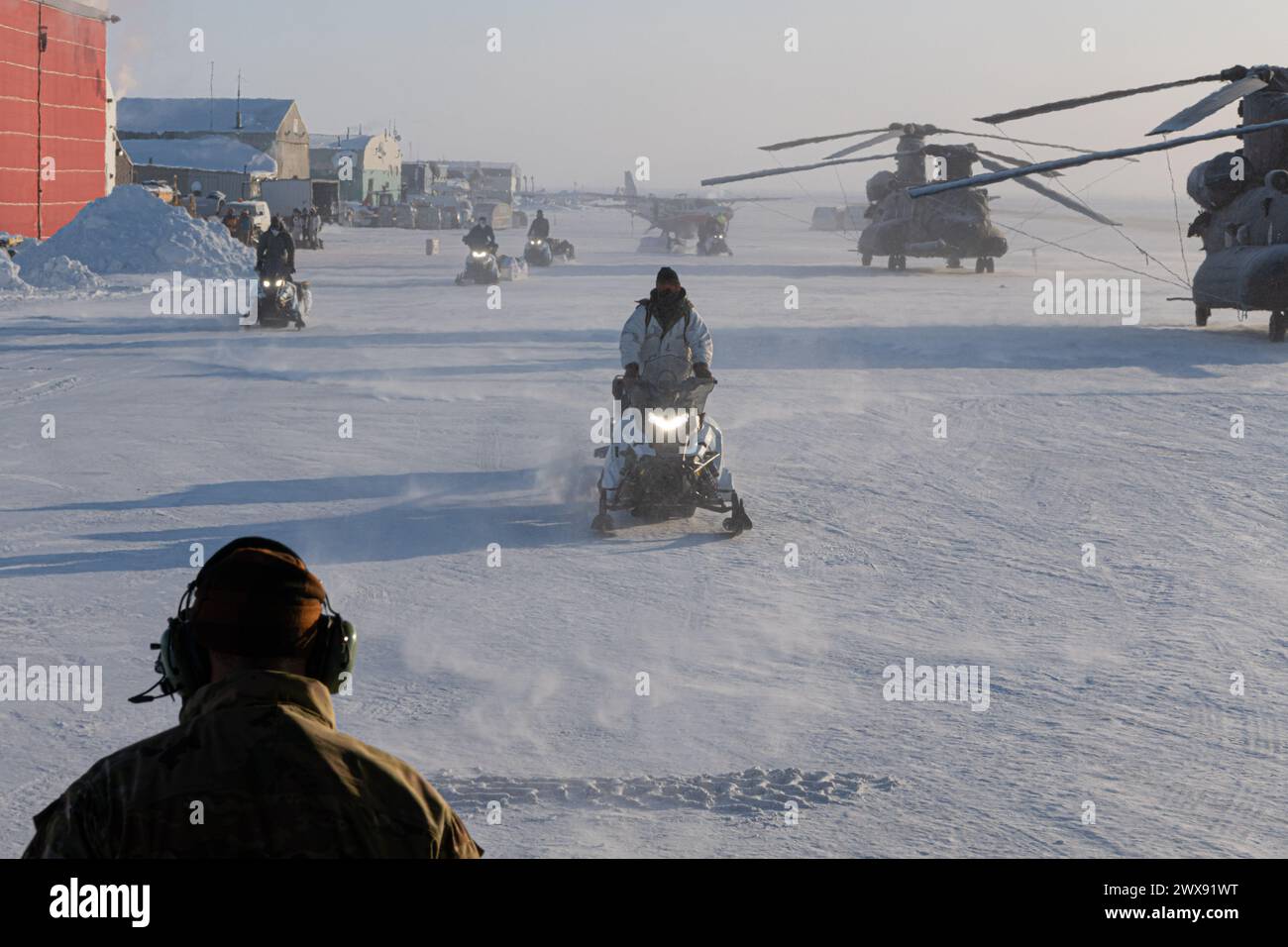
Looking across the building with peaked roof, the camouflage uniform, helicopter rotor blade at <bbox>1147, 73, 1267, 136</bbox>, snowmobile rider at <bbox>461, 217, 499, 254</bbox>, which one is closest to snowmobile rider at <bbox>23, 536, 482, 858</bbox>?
the camouflage uniform

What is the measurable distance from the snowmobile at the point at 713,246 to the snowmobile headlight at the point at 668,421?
50282 mm

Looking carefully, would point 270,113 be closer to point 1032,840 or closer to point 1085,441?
point 1085,441

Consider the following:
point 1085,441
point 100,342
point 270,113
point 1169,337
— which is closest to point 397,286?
point 100,342

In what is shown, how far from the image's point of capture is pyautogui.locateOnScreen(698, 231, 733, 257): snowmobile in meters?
61.1

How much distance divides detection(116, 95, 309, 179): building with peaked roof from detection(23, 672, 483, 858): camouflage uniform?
9334 cm

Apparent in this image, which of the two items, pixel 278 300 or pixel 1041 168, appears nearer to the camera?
pixel 1041 168

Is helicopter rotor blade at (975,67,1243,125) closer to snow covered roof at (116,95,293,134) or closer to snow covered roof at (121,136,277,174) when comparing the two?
snow covered roof at (121,136,277,174)

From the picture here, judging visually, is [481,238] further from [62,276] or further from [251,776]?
[251,776]

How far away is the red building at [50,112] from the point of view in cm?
4053

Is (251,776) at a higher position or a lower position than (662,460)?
higher

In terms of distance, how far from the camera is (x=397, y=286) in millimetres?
36531

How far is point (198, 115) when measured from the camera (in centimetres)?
9744

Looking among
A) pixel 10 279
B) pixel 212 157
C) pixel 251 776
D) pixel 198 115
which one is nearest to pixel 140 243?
pixel 10 279

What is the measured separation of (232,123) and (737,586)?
9158 cm
